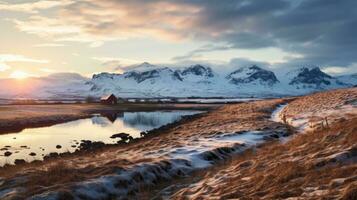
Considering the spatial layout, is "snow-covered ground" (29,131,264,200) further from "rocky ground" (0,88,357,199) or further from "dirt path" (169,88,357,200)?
"dirt path" (169,88,357,200)

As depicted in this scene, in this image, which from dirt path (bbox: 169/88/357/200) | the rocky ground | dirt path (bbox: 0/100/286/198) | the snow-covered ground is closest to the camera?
dirt path (bbox: 169/88/357/200)

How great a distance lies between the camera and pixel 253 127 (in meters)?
37.8

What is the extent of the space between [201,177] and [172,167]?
2.27 meters

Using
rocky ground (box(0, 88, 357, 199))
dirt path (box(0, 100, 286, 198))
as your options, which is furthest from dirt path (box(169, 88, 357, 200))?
dirt path (box(0, 100, 286, 198))

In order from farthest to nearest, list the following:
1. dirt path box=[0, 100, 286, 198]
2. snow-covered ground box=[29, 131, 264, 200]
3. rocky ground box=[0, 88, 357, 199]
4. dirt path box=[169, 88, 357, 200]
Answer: snow-covered ground box=[29, 131, 264, 200] → dirt path box=[0, 100, 286, 198] → rocky ground box=[0, 88, 357, 199] → dirt path box=[169, 88, 357, 200]

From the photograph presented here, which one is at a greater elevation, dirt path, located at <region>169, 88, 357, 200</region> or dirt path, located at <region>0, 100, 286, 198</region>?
dirt path, located at <region>169, 88, 357, 200</region>

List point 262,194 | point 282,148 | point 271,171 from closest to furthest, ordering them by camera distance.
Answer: point 262,194 < point 271,171 < point 282,148

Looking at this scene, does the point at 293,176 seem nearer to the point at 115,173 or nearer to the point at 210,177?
the point at 210,177

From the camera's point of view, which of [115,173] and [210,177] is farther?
[115,173]

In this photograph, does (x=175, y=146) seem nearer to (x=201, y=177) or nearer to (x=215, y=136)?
(x=215, y=136)

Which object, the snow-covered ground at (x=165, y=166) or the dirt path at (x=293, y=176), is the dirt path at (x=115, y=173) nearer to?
the snow-covered ground at (x=165, y=166)

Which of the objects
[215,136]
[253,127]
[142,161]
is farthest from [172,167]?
[253,127]

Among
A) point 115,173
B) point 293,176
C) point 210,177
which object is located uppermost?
point 293,176

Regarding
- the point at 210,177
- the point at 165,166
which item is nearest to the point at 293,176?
the point at 210,177
